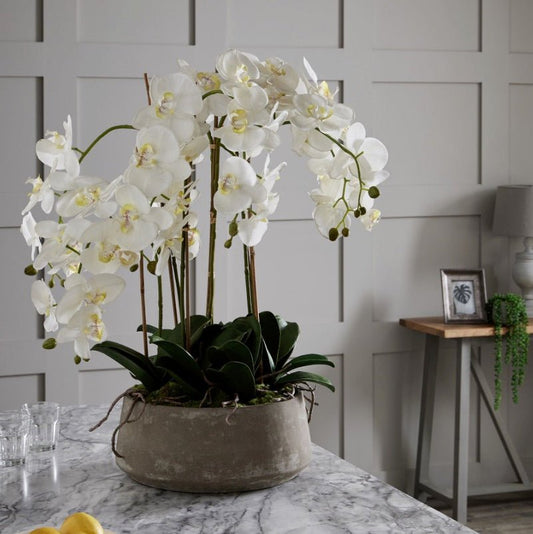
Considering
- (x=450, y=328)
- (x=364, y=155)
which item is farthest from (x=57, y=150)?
(x=450, y=328)

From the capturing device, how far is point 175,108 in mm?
1168

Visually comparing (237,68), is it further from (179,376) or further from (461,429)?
(461,429)

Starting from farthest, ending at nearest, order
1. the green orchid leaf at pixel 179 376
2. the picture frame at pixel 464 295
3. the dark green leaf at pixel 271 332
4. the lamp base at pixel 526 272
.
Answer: the lamp base at pixel 526 272, the picture frame at pixel 464 295, the dark green leaf at pixel 271 332, the green orchid leaf at pixel 179 376

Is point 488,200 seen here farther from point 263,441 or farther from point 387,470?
point 263,441

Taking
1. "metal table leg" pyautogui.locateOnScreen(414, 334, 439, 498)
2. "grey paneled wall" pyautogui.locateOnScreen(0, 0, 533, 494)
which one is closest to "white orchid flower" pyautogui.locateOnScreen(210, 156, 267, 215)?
"grey paneled wall" pyautogui.locateOnScreen(0, 0, 533, 494)

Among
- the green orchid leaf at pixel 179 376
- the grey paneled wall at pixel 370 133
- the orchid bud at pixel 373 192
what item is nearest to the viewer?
the orchid bud at pixel 373 192

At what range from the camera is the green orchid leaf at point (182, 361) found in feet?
4.35

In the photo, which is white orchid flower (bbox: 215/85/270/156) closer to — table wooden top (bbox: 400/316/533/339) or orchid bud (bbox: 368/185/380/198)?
orchid bud (bbox: 368/185/380/198)

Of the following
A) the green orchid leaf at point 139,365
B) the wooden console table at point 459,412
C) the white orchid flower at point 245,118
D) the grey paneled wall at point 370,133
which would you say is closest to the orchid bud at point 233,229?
the white orchid flower at point 245,118

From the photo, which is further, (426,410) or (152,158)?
(426,410)

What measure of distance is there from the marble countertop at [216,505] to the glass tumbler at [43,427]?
98mm

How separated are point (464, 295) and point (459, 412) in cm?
49

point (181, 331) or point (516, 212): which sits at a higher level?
point (516, 212)

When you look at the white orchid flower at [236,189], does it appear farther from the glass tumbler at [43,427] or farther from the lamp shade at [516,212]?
the lamp shade at [516,212]
